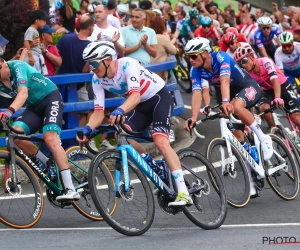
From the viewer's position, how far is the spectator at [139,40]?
14125mm

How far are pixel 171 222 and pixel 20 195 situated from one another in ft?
5.14

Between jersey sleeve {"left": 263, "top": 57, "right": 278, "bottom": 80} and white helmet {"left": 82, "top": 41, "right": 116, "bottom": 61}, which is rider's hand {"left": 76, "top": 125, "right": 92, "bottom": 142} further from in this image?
jersey sleeve {"left": 263, "top": 57, "right": 278, "bottom": 80}

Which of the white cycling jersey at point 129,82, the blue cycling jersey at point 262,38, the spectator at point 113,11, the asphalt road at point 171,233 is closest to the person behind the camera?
the asphalt road at point 171,233

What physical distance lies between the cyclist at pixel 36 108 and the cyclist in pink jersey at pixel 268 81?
3.13 meters

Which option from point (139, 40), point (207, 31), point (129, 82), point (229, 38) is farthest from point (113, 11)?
point (129, 82)

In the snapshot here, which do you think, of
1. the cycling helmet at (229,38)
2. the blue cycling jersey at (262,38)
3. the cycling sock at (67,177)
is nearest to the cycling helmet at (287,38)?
the cycling helmet at (229,38)

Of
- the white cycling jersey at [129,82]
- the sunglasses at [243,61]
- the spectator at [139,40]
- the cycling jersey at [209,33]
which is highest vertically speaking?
the white cycling jersey at [129,82]

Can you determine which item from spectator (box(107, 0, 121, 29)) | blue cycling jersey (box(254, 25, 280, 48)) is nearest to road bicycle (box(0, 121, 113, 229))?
spectator (box(107, 0, 121, 29))

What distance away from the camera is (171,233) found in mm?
8453

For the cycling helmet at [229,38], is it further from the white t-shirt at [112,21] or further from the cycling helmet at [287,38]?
the white t-shirt at [112,21]

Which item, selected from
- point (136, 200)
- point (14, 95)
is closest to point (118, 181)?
point (136, 200)

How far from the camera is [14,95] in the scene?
30.1 ft

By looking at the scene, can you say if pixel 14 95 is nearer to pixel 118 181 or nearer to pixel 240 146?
pixel 118 181

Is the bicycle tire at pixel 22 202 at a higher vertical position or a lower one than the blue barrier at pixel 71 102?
higher
